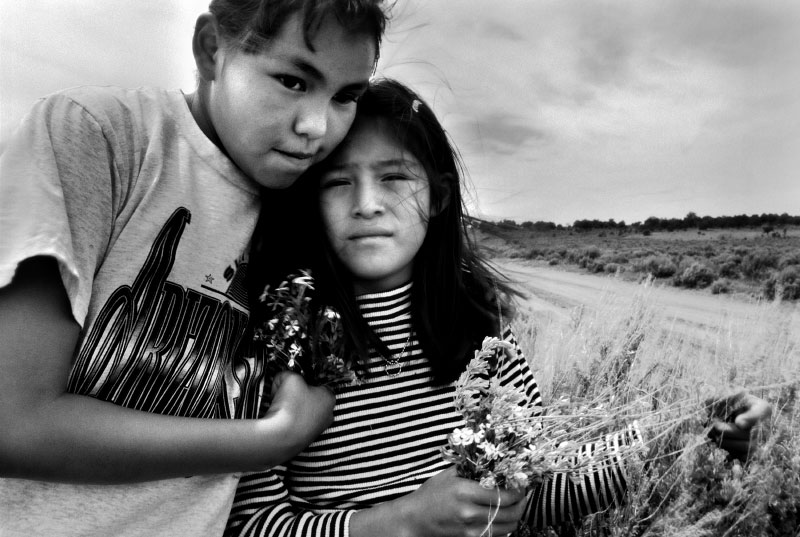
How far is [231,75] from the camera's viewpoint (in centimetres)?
148

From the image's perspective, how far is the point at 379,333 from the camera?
1.94m

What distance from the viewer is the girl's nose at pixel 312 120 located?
1.49 metres

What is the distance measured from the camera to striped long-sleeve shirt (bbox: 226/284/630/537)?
1.66 m

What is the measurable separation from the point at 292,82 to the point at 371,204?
48 cm

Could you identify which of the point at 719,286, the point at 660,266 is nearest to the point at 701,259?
the point at 660,266

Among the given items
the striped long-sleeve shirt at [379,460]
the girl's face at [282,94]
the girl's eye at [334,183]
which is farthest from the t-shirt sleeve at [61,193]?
the striped long-sleeve shirt at [379,460]

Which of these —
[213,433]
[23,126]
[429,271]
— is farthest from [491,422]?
[23,126]

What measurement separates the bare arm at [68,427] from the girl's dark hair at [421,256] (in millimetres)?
504

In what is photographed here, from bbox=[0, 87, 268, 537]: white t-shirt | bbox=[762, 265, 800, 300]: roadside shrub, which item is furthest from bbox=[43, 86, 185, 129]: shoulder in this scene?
bbox=[762, 265, 800, 300]: roadside shrub

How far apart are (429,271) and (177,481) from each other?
113 cm

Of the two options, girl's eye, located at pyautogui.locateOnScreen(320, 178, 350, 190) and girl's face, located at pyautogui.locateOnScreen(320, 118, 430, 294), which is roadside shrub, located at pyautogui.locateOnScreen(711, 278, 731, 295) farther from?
girl's eye, located at pyautogui.locateOnScreen(320, 178, 350, 190)

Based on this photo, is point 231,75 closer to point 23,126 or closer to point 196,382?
point 23,126

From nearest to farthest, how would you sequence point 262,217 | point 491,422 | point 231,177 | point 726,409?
point 491,422, point 231,177, point 262,217, point 726,409

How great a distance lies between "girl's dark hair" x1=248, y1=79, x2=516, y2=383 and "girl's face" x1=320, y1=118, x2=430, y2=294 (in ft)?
0.16
